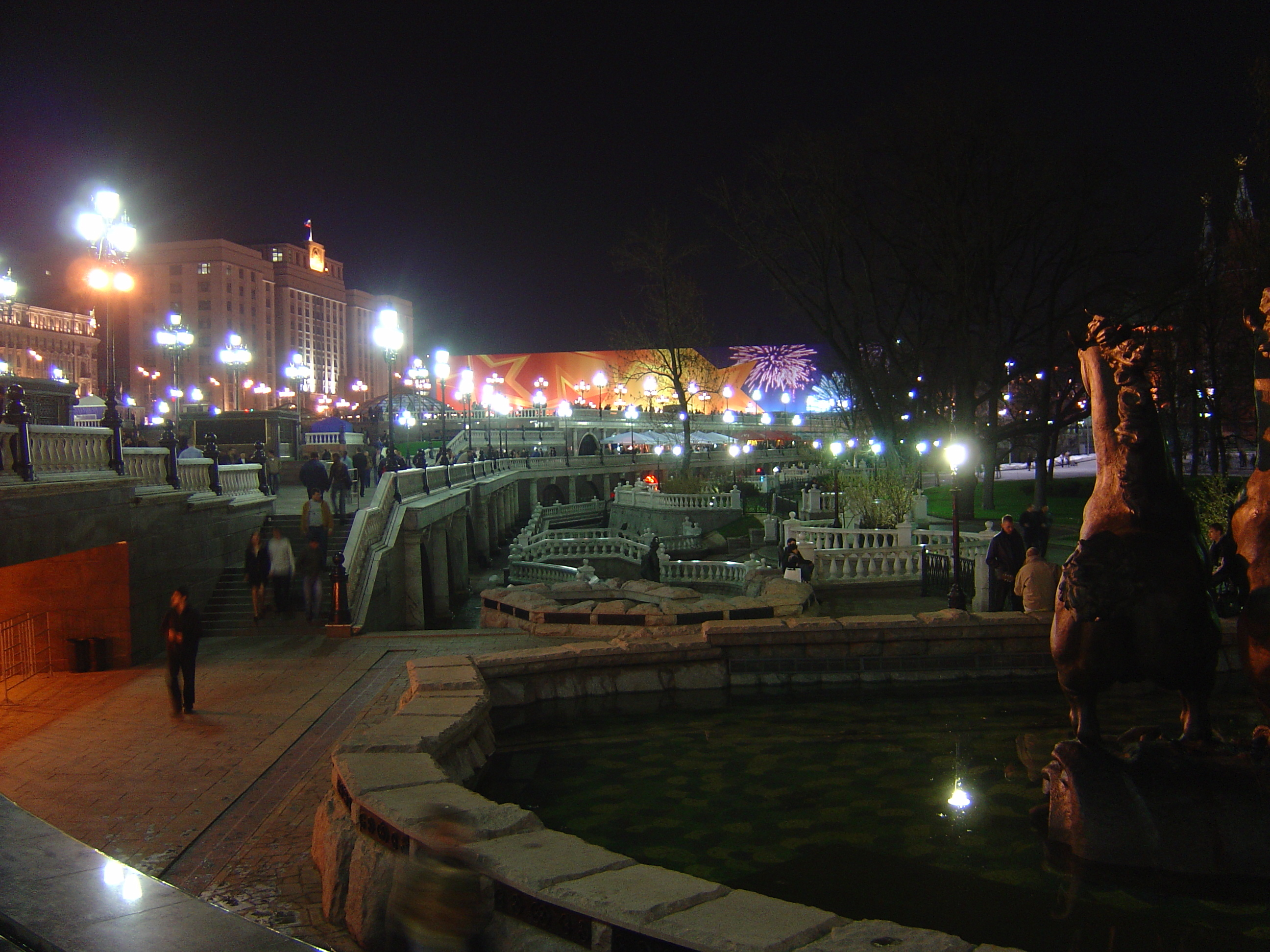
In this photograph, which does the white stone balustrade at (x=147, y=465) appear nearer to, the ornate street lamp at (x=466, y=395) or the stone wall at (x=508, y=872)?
the stone wall at (x=508, y=872)

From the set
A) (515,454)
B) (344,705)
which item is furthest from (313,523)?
(515,454)

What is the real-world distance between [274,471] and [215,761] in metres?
22.7

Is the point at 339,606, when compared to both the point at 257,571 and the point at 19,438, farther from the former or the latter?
the point at 19,438

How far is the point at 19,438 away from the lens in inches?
392

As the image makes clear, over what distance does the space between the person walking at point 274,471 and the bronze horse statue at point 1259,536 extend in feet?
71.4

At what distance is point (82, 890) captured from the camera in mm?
4172

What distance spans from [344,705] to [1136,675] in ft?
22.3

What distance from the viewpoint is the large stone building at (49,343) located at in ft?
236

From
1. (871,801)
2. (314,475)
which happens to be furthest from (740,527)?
(871,801)

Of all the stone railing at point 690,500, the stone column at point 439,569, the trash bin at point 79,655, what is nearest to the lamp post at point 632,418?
the stone railing at point 690,500

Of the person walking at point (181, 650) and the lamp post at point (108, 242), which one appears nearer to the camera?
the person walking at point (181, 650)

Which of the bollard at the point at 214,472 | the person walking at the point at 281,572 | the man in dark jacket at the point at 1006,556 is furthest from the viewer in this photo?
the bollard at the point at 214,472

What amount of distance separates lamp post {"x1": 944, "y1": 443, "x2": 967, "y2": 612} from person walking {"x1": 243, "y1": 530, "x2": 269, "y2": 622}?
990 centimetres

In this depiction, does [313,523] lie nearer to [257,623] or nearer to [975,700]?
[257,623]
